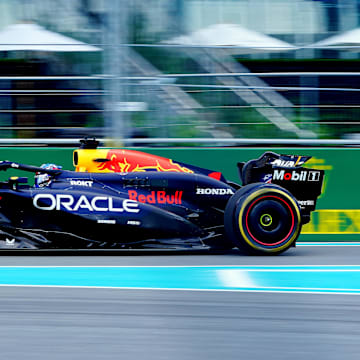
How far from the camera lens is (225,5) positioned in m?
11.0

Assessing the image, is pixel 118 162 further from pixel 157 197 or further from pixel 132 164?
pixel 157 197

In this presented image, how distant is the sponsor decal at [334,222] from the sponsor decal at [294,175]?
1113 mm

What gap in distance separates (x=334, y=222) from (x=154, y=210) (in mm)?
2407

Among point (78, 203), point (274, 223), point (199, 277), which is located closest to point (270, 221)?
point (274, 223)

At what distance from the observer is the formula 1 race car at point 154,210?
254 inches

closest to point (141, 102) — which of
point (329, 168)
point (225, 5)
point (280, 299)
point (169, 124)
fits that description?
point (169, 124)

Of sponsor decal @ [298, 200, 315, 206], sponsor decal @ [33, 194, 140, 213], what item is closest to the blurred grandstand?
sponsor decal @ [298, 200, 315, 206]

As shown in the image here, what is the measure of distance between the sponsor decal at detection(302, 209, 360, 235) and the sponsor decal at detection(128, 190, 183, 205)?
1.93 meters

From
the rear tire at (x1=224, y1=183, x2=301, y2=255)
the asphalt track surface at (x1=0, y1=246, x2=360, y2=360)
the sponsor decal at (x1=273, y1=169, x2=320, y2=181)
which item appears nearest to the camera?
the asphalt track surface at (x1=0, y1=246, x2=360, y2=360)

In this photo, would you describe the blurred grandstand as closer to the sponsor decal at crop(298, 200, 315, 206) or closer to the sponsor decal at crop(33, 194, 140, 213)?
the sponsor decal at crop(298, 200, 315, 206)

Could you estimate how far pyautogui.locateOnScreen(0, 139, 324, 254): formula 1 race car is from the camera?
645cm

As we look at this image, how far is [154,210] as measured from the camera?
654cm

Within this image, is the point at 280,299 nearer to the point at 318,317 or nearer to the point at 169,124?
the point at 318,317

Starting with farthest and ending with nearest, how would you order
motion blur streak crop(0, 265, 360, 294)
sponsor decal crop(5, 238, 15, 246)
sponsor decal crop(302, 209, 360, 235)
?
sponsor decal crop(302, 209, 360, 235) → sponsor decal crop(5, 238, 15, 246) → motion blur streak crop(0, 265, 360, 294)
